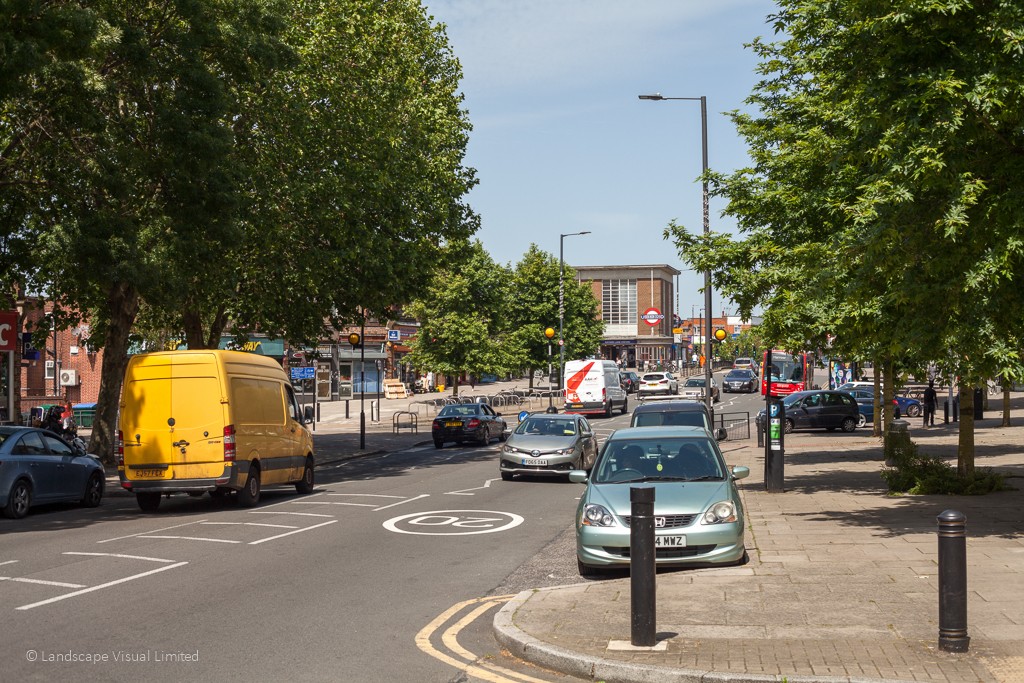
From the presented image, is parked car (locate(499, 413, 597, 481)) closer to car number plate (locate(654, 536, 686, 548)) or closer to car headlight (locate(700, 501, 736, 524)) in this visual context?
car headlight (locate(700, 501, 736, 524))

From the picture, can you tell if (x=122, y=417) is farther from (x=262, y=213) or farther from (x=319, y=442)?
(x=319, y=442)

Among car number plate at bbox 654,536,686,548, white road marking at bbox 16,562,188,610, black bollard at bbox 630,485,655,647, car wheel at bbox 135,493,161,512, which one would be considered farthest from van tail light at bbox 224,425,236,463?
black bollard at bbox 630,485,655,647

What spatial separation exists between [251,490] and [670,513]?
32.4 ft

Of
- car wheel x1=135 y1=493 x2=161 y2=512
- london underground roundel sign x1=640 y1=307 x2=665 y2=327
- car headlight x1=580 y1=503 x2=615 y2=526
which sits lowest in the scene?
car wheel x1=135 y1=493 x2=161 y2=512

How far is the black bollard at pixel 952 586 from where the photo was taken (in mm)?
7195

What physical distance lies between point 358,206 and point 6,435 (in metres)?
12.6

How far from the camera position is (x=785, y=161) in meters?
21.0

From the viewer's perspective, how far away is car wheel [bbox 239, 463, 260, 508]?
18250 mm

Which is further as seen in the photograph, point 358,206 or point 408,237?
point 408,237

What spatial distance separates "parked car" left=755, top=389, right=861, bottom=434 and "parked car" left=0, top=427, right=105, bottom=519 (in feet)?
97.8

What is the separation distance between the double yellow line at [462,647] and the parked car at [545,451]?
1244cm

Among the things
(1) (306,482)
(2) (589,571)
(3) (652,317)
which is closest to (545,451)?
(1) (306,482)

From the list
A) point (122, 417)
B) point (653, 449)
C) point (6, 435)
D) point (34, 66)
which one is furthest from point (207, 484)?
point (653, 449)

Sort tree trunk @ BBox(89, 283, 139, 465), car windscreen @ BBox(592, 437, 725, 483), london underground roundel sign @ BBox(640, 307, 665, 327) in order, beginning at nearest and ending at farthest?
car windscreen @ BBox(592, 437, 725, 483) < tree trunk @ BBox(89, 283, 139, 465) < london underground roundel sign @ BBox(640, 307, 665, 327)
